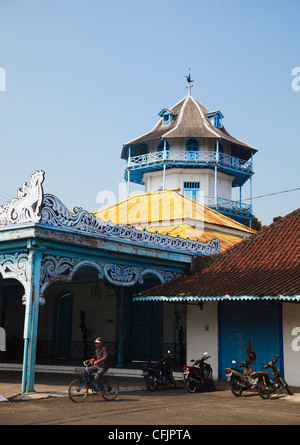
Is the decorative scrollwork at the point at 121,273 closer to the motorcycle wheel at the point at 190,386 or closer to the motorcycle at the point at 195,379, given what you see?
the motorcycle at the point at 195,379

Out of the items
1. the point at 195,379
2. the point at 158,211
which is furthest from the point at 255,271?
the point at 158,211

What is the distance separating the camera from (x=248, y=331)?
14602 millimetres

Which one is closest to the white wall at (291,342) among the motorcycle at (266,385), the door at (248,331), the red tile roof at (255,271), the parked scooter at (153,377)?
the door at (248,331)

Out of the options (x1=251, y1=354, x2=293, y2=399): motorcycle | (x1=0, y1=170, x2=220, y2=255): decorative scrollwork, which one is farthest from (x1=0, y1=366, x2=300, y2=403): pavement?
(x1=0, y1=170, x2=220, y2=255): decorative scrollwork

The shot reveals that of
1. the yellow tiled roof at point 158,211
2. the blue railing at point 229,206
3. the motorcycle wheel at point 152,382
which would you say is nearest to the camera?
the motorcycle wheel at point 152,382

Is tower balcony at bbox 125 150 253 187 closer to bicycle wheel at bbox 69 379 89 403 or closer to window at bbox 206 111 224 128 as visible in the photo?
window at bbox 206 111 224 128

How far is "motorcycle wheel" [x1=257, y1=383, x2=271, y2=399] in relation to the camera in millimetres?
12047

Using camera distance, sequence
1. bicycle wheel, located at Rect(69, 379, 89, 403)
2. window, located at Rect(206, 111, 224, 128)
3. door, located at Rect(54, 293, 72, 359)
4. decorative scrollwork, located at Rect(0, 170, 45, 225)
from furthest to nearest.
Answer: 1. window, located at Rect(206, 111, 224, 128)
2. door, located at Rect(54, 293, 72, 359)
3. decorative scrollwork, located at Rect(0, 170, 45, 225)
4. bicycle wheel, located at Rect(69, 379, 89, 403)

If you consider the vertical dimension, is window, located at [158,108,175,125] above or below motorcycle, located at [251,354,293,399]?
above

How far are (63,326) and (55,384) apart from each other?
26.9 ft

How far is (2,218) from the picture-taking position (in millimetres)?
12734

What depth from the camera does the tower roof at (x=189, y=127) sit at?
128 feet

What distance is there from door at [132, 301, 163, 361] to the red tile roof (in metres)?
4.03
